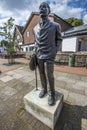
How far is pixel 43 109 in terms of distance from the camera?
6.41 ft

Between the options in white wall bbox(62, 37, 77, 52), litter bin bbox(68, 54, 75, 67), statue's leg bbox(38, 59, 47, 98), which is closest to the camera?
statue's leg bbox(38, 59, 47, 98)

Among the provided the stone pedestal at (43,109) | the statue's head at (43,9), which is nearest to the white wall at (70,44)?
the stone pedestal at (43,109)

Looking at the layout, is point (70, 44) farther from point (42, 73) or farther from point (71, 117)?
point (71, 117)

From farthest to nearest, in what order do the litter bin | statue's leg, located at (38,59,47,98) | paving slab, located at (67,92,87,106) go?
the litter bin
paving slab, located at (67,92,87,106)
statue's leg, located at (38,59,47,98)

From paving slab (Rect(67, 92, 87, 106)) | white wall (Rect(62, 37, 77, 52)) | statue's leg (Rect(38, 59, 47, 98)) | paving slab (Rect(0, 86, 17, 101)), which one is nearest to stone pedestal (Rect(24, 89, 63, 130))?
statue's leg (Rect(38, 59, 47, 98))

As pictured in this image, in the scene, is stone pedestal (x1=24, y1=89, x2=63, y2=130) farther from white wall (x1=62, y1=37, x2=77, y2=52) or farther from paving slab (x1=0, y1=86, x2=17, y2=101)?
white wall (x1=62, y1=37, x2=77, y2=52)

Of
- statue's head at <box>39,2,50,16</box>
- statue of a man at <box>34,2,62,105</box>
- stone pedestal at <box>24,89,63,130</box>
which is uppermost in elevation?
statue's head at <box>39,2,50,16</box>

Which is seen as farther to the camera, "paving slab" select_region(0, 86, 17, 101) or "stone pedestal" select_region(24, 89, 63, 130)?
"paving slab" select_region(0, 86, 17, 101)

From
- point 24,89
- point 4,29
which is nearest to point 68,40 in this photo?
point 4,29

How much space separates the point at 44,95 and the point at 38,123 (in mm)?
638

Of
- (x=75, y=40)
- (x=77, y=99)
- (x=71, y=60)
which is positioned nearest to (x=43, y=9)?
(x=77, y=99)

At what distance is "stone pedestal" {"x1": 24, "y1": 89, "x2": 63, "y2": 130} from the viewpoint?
1.89 metres

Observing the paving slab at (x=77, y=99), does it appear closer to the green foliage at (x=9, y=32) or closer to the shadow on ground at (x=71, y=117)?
the shadow on ground at (x=71, y=117)

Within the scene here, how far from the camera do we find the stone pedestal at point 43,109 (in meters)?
1.89
